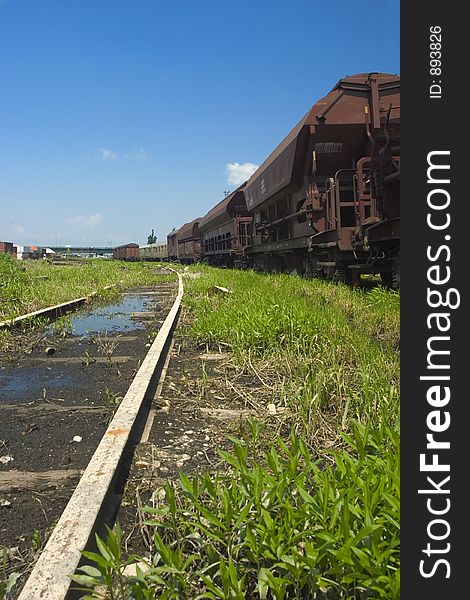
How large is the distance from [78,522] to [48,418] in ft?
5.42

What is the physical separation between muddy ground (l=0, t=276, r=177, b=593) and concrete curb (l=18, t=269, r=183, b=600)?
0.15 meters

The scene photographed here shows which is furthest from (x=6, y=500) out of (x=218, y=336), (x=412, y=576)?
(x=218, y=336)

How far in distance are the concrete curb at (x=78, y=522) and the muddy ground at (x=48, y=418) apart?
0.15 meters

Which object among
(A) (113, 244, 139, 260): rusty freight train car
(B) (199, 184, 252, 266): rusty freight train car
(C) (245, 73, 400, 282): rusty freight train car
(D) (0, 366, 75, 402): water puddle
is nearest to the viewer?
(D) (0, 366, 75, 402): water puddle

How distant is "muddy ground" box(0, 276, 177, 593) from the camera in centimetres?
177

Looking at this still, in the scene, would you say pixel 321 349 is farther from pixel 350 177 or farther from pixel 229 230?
pixel 229 230

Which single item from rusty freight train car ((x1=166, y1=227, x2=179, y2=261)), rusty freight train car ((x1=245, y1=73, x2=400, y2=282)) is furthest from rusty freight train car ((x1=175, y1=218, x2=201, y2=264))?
rusty freight train car ((x1=245, y1=73, x2=400, y2=282))

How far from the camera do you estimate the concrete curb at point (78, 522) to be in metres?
1.20

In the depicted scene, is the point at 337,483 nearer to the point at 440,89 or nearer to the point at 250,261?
the point at 440,89

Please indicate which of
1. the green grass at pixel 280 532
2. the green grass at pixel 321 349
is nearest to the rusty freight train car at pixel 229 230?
the green grass at pixel 321 349

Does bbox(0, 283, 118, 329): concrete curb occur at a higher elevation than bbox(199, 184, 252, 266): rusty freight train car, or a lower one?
lower

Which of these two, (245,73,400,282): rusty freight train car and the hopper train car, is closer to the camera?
(245,73,400,282): rusty freight train car

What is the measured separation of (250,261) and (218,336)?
1428 cm

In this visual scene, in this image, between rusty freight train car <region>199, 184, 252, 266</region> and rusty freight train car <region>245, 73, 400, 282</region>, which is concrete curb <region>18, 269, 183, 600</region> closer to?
rusty freight train car <region>245, 73, 400, 282</region>
